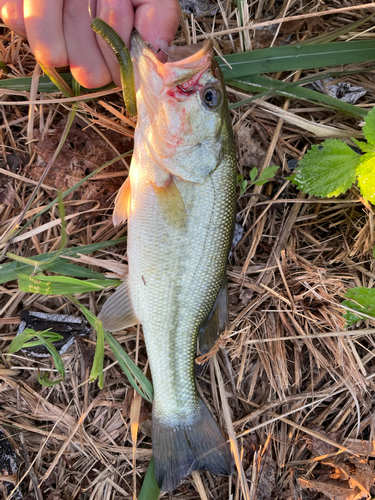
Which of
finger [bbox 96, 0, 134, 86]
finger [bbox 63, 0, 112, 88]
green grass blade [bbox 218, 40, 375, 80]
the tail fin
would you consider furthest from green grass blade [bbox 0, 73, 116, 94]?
the tail fin

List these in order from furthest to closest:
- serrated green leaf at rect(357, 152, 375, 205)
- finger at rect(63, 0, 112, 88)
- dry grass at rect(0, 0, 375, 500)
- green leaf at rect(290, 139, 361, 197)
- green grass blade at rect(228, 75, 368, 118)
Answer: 1. dry grass at rect(0, 0, 375, 500)
2. green grass blade at rect(228, 75, 368, 118)
3. green leaf at rect(290, 139, 361, 197)
4. serrated green leaf at rect(357, 152, 375, 205)
5. finger at rect(63, 0, 112, 88)

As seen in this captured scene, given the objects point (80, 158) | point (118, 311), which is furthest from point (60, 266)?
point (80, 158)

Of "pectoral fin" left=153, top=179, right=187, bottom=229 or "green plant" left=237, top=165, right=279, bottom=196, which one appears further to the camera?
"green plant" left=237, top=165, right=279, bottom=196

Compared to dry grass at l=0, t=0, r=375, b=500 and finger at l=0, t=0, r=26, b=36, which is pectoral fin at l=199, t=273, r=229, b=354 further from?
finger at l=0, t=0, r=26, b=36

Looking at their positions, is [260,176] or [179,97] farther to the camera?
[260,176]

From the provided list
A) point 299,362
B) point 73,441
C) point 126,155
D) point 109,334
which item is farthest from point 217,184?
point 73,441

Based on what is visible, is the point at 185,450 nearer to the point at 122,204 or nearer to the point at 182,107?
the point at 122,204

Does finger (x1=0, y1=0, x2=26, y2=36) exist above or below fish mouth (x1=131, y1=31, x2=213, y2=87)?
above
